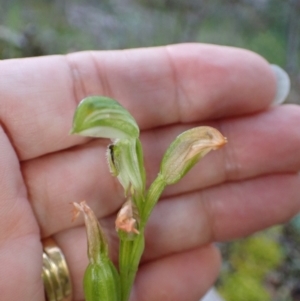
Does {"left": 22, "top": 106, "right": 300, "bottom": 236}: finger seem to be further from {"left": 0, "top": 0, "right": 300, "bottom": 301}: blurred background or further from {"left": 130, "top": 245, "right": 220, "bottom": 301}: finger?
{"left": 0, "top": 0, "right": 300, "bottom": 301}: blurred background

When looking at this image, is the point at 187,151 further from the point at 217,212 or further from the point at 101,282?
the point at 217,212

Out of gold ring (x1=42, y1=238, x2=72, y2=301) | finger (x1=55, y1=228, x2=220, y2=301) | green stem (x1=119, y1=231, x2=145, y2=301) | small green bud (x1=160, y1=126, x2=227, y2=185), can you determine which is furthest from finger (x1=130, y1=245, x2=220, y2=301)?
small green bud (x1=160, y1=126, x2=227, y2=185)

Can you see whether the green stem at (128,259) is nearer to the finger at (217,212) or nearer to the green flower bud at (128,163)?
the green flower bud at (128,163)

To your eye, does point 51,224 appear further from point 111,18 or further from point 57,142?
point 111,18

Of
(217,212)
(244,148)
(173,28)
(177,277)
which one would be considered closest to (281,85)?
(244,148)

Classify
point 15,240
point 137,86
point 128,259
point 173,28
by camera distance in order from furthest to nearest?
1. point 173,28
2. point 137,86
3. point 15,240
4. point 128,259

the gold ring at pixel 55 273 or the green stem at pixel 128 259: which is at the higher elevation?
the green stem at pixel 128 259

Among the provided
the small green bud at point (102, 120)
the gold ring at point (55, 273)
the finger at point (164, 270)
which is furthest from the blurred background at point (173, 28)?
the small green bud at point (102, 120)

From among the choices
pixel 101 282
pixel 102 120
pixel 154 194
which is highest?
pixel 102 120
